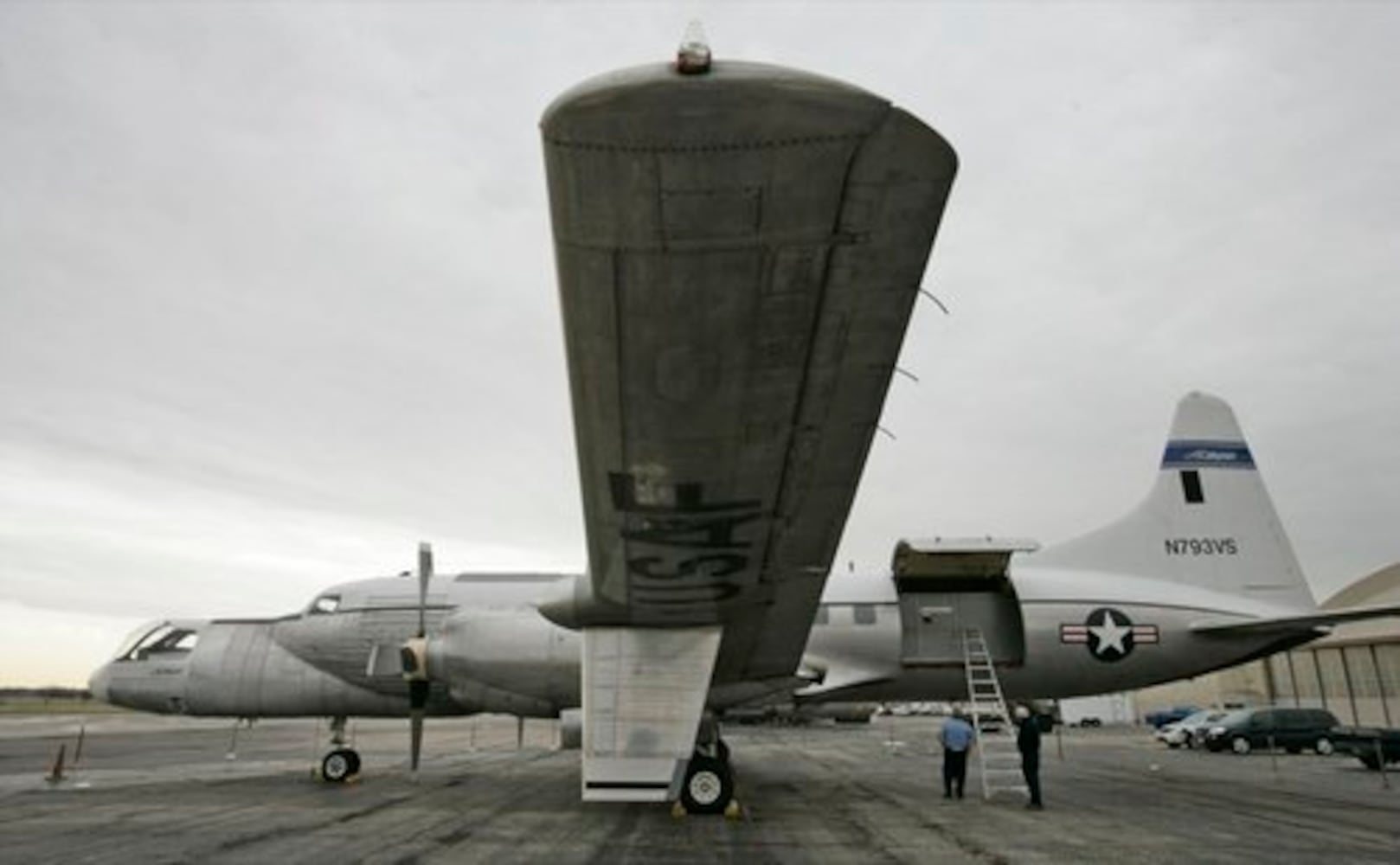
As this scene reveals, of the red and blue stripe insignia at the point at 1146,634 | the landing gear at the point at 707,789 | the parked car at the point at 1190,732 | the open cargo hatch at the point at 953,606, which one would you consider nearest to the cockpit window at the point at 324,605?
the landing gear at the point at 707,789

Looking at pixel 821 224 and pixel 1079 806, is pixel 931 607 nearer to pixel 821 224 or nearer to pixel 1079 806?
pixel 1079 806

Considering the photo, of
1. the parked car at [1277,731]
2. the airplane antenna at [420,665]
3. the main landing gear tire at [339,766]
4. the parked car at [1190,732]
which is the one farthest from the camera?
the parked car at [1190,732]

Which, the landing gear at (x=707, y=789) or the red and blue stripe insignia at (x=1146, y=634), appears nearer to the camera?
the landing gear at (x=707, y=789)

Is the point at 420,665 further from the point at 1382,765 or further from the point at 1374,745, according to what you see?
the point at 1374,745

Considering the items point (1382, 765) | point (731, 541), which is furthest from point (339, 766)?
point (1382, 765)

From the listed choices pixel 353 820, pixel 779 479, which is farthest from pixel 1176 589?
pixel 353 820

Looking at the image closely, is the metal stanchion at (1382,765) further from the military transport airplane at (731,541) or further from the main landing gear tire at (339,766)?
the main landing gear tire at (339,766)

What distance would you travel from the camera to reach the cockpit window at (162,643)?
17.2 metres

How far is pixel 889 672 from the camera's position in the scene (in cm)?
1608

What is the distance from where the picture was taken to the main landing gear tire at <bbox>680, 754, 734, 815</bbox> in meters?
12.2

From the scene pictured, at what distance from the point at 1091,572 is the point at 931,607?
3415 millimetres

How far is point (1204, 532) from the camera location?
1727 cm

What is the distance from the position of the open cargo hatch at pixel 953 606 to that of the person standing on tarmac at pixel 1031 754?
9.09 ft

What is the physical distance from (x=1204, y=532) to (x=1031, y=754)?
23.7ft
